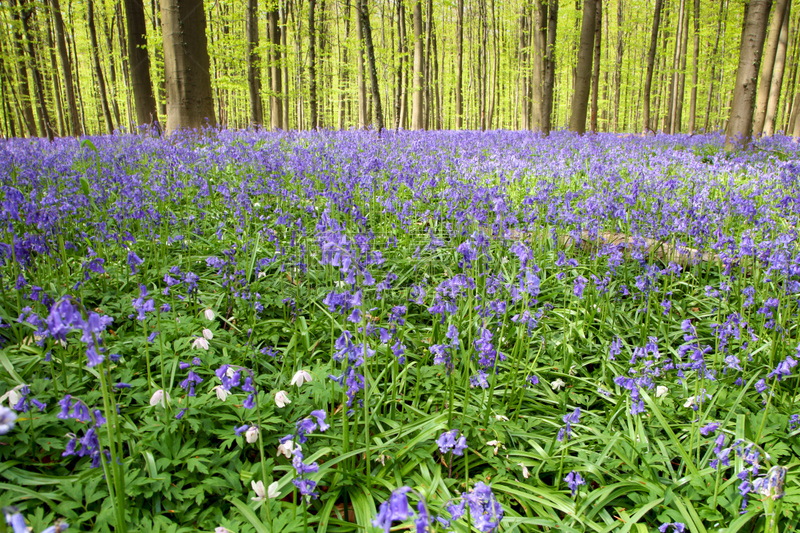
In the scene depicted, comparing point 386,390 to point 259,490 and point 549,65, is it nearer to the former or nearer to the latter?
point 259,490

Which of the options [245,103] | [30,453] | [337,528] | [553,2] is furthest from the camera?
[245,103]

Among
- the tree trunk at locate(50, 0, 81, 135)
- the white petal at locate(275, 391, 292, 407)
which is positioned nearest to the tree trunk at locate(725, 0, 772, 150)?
the white petal at locate(275, 391, 292, 407)

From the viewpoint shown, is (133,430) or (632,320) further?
(632,320)

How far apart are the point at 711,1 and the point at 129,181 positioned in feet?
96.9

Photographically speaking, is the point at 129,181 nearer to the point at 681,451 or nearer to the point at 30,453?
the point at 30,453

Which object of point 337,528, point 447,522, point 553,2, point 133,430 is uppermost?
point 553,2

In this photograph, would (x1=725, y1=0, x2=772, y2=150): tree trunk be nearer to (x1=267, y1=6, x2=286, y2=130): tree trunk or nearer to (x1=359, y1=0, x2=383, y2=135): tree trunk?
(x1=359, y1=0, x2=383, y2=135): tree trunk

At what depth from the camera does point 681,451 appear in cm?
202

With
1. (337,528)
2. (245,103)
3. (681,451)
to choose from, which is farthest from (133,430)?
(245,103)

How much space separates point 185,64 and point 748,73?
11.3 m

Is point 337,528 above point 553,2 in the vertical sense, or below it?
below

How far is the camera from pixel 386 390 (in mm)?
2326

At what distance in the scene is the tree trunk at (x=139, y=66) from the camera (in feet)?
34.3

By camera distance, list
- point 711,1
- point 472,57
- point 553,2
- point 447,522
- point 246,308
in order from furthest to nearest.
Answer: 1. point 472,57
2. point 711,1
3. point 553,2
4. point 246,308
5. point 447,522
